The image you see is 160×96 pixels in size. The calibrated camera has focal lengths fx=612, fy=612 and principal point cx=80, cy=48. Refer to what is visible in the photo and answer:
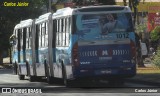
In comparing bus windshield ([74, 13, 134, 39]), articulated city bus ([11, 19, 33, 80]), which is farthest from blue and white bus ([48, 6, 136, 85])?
articulated city bus ([11, 19, 33, 80])

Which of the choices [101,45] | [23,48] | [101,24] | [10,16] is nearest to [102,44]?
[101,45]

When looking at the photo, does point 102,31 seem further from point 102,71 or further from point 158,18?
point 158,18

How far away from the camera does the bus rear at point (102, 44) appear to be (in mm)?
23125

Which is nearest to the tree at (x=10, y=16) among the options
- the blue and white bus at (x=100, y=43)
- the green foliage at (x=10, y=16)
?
the green foliage at (x=10, y=16)

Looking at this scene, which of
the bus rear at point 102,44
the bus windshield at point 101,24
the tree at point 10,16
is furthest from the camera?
the tree at point 10,16

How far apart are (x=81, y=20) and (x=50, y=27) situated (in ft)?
14.3

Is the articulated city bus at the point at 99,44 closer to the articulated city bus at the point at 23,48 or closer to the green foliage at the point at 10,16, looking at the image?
the articulated city bus at the point at 23,48

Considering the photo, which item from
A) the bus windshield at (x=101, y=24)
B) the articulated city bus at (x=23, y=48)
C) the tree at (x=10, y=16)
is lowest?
the articulated city bus at (x=23, y=48)

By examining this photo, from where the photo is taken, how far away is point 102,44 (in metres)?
23.2

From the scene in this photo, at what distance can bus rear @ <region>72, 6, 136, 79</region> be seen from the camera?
23.1m

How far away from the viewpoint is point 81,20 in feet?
76.3

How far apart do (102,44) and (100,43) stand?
8 cm

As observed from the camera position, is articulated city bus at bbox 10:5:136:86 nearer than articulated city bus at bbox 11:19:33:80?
Yes

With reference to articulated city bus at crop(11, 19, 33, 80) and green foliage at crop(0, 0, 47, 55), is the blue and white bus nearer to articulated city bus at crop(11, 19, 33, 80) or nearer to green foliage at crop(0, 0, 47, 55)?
articulated city bus at crop(11, 19, 33, 80)
